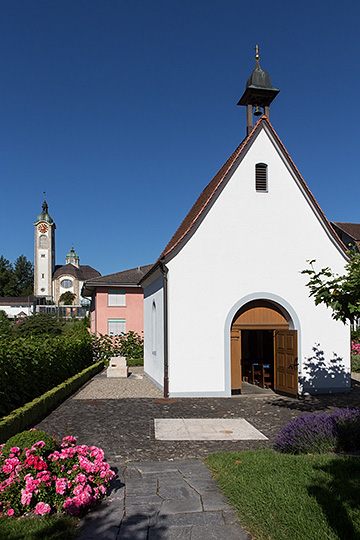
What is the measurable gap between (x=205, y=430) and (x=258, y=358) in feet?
35.8

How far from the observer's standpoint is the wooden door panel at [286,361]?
14492 mm

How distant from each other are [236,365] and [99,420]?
5551 mm

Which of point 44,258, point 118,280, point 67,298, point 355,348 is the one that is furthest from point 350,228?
point 44,258

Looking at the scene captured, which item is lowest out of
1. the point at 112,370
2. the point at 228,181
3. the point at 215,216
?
the point at 112,370

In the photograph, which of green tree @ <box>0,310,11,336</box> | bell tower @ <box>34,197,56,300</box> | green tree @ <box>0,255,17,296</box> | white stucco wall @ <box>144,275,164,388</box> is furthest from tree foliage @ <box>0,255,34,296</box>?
white stucco wall @ <box>144,275,164,388</box>

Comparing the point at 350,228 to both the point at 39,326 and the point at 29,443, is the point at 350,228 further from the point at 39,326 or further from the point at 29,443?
the point at 29,443

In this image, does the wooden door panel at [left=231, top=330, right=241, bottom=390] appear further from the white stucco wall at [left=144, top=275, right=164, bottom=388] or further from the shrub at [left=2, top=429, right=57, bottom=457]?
the shrub at [left=2, top=429, right=57, bottom=457]

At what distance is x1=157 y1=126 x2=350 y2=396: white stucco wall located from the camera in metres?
14.2

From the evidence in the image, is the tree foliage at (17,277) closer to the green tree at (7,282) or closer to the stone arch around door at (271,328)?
the green tree at (7,282)

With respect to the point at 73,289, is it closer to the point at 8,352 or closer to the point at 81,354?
the point at 81,354

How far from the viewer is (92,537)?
4617 mm

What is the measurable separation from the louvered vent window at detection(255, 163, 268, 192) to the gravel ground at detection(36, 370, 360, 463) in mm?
7221

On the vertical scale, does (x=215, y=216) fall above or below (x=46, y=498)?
above

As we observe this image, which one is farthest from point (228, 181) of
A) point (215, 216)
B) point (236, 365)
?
point (236, 365)
